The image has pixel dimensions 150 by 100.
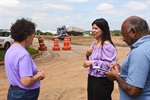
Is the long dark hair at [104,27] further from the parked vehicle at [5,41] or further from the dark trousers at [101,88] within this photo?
the parked vehicle at [5,41]

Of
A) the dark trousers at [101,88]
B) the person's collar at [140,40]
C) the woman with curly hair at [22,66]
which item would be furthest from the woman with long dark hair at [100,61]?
the person's collar at [140,40]

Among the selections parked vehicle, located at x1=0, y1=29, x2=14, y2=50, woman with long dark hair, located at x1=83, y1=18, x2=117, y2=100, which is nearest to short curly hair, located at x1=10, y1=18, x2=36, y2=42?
woman with long dark hair, located at x1=83, y1=18, x2=117, y2=100

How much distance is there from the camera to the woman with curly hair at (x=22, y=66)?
356 cm

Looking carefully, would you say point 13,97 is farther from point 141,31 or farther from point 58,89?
point 58,89

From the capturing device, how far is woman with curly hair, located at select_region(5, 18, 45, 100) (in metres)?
3.56

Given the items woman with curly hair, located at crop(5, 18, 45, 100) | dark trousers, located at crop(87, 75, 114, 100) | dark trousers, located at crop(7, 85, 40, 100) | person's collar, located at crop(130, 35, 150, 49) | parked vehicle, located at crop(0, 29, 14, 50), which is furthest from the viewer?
parked vehicle, located at crop(0, 29, 14, 50)

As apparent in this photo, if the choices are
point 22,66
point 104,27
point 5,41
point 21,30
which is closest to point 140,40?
point 22,66

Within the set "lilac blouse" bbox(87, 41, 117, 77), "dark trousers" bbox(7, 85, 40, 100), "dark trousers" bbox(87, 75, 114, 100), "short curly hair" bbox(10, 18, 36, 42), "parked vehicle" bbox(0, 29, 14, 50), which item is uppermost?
"short curly hair" bbox(10, 18, 36, 42)

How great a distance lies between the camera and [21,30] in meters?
3.72

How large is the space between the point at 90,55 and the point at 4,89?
199 inches

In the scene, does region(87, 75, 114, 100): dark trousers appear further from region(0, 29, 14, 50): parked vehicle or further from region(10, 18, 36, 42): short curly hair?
region(0, 29, 14, 50): parked vehicle

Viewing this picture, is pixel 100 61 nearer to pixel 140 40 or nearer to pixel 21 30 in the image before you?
pixel 21 30

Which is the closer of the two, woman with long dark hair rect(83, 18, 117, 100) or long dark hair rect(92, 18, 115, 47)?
woman with long dark hair rect(83, 18, 117, 100)

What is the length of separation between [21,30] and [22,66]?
459mm
